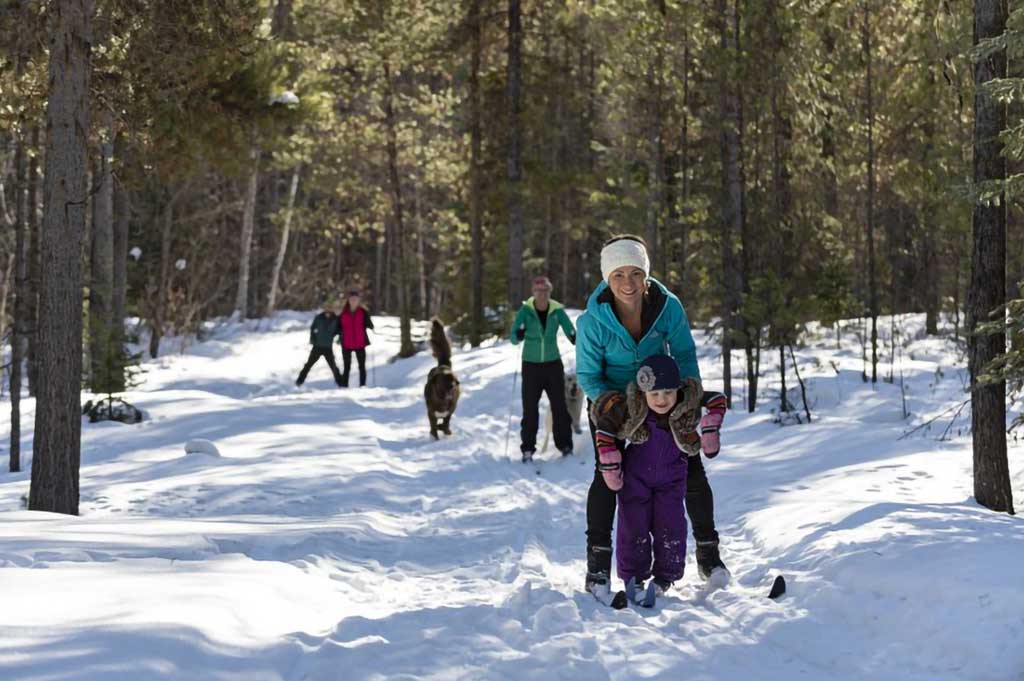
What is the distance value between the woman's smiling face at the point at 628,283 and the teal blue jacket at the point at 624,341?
0.10 meters

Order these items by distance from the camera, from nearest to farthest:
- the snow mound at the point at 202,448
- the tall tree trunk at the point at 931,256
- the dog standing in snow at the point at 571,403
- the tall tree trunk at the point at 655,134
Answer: the snow mound at the point at 202,448
the dog standing in snow at the point at 571,403
the tall tree trunk at the point at 655,134
the tall tree trunk at the point at 931,256

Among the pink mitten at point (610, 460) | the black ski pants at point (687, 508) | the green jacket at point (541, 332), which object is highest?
the green jacket at point (541, 332)

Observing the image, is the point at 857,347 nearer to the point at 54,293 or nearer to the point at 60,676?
the point at 54,293

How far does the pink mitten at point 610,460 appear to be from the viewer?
5547 millimetres

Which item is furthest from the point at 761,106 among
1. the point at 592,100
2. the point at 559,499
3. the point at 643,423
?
the point at 592,100

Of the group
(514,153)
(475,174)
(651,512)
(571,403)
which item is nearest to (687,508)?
(651,512)

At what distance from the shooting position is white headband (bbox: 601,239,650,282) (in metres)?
5.62

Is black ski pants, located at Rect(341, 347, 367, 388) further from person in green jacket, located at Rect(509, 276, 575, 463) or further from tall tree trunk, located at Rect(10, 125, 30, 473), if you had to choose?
person in green jacket, located at Rect(509, 276, 575, 463)

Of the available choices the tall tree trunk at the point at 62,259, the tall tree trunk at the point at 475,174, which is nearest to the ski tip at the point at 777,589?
the tall tree trunk at the point at 62,259

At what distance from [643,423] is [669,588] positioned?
1136mm

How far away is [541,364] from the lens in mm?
11633

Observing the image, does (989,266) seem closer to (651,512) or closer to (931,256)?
(651,512)

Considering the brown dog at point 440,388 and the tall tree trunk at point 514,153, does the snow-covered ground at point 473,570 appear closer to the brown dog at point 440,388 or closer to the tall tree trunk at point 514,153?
the brown dog at point 440,388

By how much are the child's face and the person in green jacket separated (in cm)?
600
